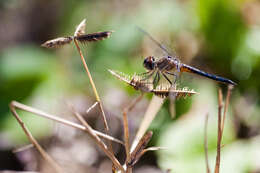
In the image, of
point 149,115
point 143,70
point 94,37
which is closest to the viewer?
point 94,37

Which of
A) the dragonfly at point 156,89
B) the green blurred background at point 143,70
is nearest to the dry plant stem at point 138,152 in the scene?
the dragonfly at point 156,89

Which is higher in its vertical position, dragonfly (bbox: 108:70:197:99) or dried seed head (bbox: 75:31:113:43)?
dried seed head (bbox: 75:31:113:43)

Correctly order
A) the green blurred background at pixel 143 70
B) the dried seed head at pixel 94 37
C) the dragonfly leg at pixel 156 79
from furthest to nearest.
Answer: the green blurred background at pixel 143 70 < the dragonfly leg at pixel 156 79 < the dried seed head at pixel 94 37

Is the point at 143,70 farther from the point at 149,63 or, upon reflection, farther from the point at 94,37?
the point at 94,37

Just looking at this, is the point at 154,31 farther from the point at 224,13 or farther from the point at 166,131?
the point at 166,131

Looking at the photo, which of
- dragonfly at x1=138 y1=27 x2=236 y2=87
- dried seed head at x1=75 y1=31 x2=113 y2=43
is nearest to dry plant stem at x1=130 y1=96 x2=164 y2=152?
dragonfly at x1=138 y1=27 x2=236 y2=87

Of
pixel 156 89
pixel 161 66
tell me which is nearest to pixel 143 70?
pixel 161 66

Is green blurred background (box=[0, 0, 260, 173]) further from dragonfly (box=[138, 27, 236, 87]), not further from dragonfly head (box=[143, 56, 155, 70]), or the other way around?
dragonfly head (box=[143, 56, 155, 70])

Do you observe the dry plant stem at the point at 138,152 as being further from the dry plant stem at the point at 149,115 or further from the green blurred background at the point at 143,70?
the green blurred background at the point at 143,70
